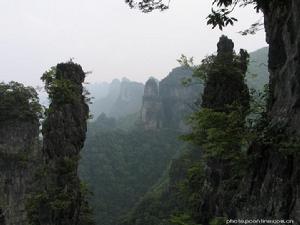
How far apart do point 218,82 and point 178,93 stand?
97855 mm

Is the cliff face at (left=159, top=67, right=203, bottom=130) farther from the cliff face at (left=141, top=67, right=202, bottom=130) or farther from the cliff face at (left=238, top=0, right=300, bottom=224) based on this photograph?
the cliff face at (left=238, top=0, right=300, bottom=224)

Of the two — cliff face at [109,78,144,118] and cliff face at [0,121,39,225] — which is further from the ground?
cliff face at [109,78,144,118]

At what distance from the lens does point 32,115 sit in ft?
121

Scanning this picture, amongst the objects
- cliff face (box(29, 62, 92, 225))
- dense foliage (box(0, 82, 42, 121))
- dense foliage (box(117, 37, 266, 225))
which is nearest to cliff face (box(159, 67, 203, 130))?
dense foliage (box(0, 82, 42, 121))

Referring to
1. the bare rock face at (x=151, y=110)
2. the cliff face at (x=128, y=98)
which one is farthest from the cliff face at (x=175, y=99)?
the cliff face at (x=128, y=98)

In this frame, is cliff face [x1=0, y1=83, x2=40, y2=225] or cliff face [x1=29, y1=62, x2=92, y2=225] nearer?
cliff face [x1=29, y1=62, x2=92, y2=225]

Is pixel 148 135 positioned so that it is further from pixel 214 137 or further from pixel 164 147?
pixel 214 137

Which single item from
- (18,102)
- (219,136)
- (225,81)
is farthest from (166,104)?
(219,136)

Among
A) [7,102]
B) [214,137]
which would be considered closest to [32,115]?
[7,102]

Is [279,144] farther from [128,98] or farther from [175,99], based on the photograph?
[128,98]

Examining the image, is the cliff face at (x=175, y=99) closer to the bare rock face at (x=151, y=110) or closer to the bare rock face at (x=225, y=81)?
the bare rock face at (x=151, y=110)

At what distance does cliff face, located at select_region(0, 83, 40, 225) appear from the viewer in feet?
113

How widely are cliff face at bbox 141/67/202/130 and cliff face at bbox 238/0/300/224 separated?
10369 cm

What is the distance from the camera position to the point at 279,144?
11094mm
